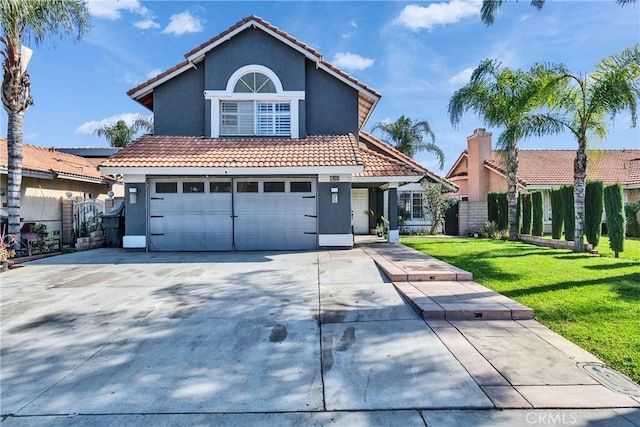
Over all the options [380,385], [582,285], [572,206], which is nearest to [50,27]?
[380,385]

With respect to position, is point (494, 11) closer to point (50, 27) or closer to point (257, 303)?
point (257, 303)

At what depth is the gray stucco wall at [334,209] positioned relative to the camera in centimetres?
1309

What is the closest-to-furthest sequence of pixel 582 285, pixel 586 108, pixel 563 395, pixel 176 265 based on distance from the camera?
pixel 563 395 → pixel 582 285 → pixel 176 265 → pixel 586 108

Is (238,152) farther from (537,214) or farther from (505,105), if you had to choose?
(537,214)

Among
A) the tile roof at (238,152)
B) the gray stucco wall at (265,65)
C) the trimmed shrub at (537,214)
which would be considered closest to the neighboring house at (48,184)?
the tile roof at (238,152)

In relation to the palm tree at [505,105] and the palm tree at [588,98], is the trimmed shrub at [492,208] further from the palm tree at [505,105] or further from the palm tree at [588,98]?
the palm tree at [588,98]

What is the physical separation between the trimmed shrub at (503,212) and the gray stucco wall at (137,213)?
54.4ft

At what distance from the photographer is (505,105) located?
1616 cm

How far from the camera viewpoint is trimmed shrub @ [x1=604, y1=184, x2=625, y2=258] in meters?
→ 11.8

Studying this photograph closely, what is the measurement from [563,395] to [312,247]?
33.1ft

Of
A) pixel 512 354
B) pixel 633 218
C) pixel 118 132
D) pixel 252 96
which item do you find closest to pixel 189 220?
pixel 252 96

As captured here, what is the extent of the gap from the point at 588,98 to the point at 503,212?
7.63m

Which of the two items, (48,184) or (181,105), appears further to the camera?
(48,184)

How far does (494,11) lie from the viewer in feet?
41.7
